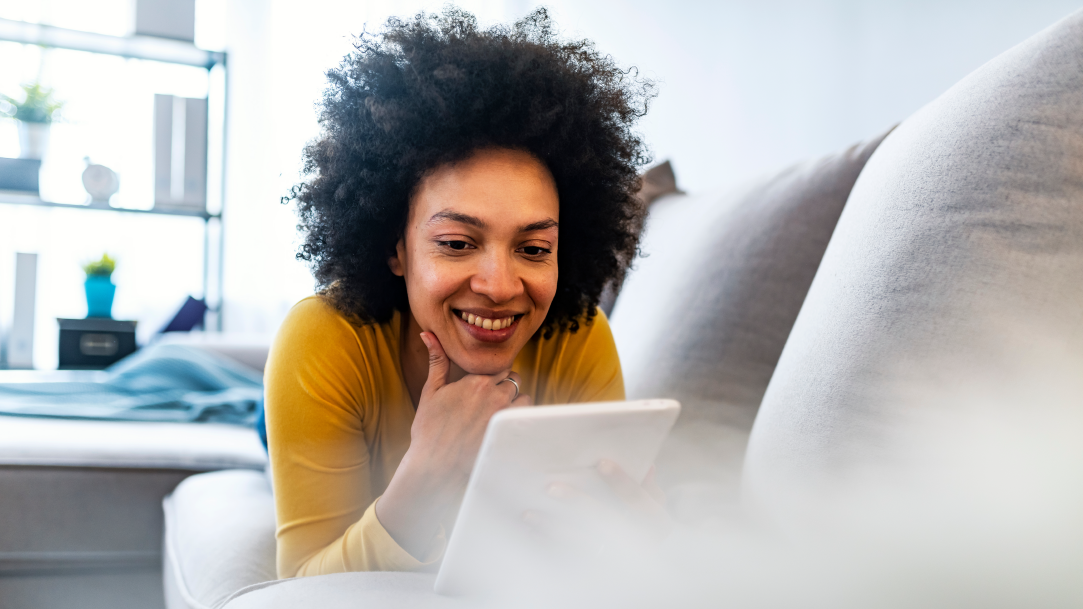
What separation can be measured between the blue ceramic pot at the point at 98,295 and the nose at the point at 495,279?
2.58 metres

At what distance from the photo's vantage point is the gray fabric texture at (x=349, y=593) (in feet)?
1.96

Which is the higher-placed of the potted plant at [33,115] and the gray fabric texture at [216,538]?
the potted plant at [33,115]

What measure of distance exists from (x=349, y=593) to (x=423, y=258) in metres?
0.36

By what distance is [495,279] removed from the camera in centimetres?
77

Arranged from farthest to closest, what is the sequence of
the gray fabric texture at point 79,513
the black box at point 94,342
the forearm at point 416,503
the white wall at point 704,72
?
the black box at point 94,342 < the white wall at point 704,72 < the gray fabric texture at point 79,513 < the forearm at point 416,503

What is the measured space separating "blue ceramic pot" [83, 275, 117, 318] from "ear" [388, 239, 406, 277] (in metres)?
2.38

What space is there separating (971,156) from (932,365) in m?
0.19

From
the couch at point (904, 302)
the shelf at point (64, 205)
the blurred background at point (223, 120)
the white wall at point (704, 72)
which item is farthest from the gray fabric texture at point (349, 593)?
the shelf at point (64, 205)

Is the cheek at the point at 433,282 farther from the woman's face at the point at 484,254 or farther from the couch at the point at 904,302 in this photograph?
the couch at the point at 904,302

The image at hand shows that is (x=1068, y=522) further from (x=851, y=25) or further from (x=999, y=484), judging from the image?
(x=851, y=25)

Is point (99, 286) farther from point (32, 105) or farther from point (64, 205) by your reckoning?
point (32, 105)

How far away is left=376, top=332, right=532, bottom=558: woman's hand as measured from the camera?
750mm

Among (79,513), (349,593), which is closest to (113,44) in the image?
(79,513)

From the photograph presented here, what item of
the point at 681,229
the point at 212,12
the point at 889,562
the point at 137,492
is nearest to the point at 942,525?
the point at 889,562
